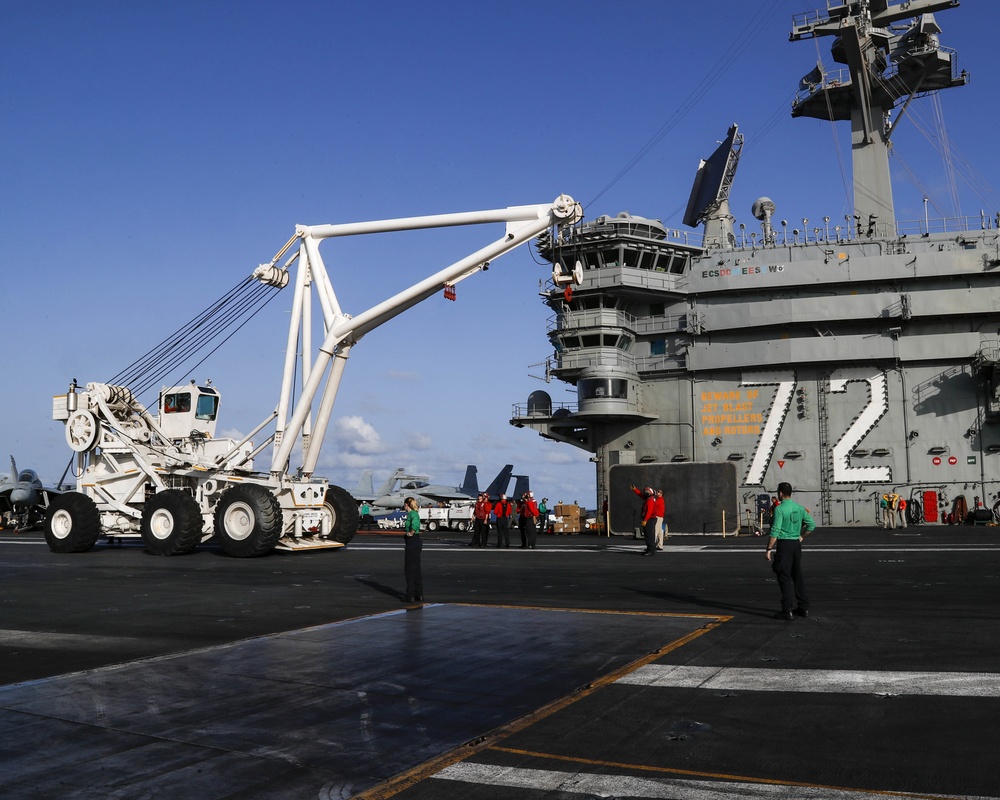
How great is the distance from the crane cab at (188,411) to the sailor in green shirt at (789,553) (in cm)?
1926

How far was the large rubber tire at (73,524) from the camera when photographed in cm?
2511

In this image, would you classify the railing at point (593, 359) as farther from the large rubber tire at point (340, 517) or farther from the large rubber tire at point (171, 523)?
the large rubber tire at point (171, 523)

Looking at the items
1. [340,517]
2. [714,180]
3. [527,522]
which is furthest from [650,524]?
[714,180]

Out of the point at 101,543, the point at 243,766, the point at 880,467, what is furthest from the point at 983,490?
the point at 243,766

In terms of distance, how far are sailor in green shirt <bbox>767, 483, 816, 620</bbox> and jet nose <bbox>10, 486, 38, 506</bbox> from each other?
4521 cm

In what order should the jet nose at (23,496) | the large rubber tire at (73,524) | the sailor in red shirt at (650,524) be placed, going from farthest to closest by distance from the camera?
the jet nose at (23,496), the large rubber tire at (73,524), the sailor in red shirt at (650,524)

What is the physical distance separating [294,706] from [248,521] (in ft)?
54.6

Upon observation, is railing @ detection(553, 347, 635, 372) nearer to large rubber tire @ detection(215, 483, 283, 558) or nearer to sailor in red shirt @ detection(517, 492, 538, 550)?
sailor in red shirt @ detection(517, 492, 538, 550)

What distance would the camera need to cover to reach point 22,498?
45.4 meters

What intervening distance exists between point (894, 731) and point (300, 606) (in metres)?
9.65

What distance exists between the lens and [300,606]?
13492mm

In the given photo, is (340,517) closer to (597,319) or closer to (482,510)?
(482,510)

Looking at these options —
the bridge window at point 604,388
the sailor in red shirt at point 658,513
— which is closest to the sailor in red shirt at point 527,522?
the sailor in red shirt at point 658,513

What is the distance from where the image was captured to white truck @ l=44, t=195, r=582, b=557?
23.9 m
